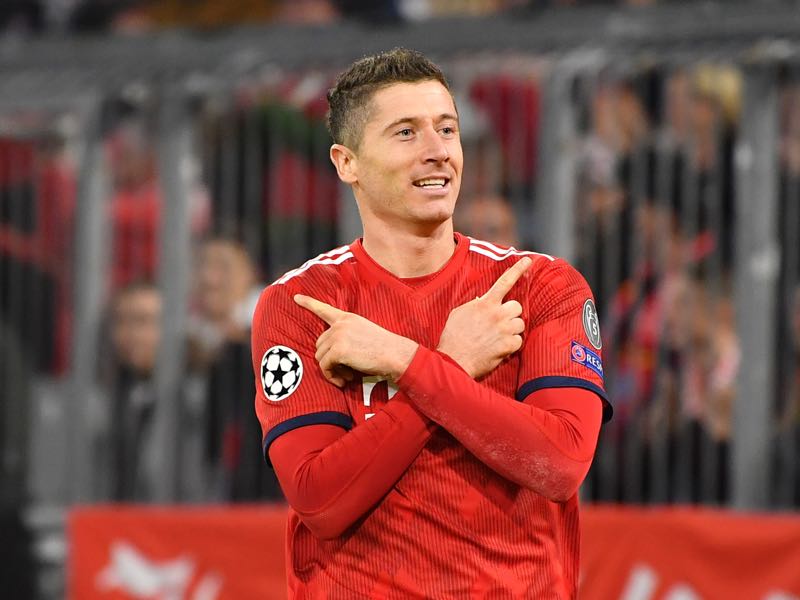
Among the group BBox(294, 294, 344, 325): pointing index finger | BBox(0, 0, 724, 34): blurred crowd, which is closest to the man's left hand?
BBox(294, 294, 344, 325): pointing index finger

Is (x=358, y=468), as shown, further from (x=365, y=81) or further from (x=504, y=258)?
(x=365, y=81)

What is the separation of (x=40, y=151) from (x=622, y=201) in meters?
2.95

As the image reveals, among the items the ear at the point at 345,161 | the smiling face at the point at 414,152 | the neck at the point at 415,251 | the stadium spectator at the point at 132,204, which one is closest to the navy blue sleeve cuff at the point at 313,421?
the neck at the point at 415,251

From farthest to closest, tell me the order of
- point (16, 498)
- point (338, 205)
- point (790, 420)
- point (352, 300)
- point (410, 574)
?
point (16, 498) < point (338, 205) < point (790, 420) < point (352, 300) < point (410, 574)

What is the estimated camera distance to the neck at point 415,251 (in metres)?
3.62

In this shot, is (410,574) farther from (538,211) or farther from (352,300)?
(538,211)

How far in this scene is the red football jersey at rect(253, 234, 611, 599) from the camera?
3365 mm

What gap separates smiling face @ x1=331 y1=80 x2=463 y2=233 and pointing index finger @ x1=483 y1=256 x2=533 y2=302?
0.66ft

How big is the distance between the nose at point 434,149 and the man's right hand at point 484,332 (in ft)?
1.03

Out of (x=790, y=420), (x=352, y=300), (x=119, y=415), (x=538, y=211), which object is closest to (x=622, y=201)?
(x=538, y=211)

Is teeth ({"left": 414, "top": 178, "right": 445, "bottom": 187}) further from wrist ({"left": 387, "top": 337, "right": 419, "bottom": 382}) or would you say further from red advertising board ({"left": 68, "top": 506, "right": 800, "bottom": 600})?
red advertising board ({"left": 68, "top": 506, "right": 800, "bottom": 600})

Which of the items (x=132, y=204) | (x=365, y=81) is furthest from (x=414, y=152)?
(x=132, y=204)

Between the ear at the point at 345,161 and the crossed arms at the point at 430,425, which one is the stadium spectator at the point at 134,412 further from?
the crossed arms at the point at 430,425

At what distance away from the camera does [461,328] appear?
3.41 meters
